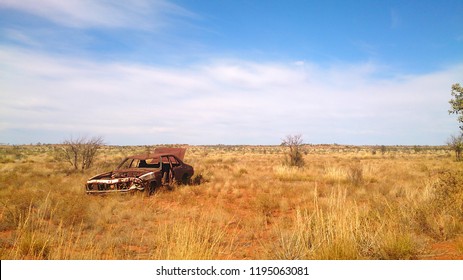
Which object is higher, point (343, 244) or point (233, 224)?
point (343, 244)

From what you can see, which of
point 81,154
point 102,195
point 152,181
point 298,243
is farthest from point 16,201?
point 81,154

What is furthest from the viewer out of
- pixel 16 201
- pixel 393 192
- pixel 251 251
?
pixel 393 192

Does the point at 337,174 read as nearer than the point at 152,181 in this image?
No

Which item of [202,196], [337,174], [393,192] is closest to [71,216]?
[202,196]

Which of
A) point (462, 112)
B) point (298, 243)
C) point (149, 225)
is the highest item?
point (462, 112)

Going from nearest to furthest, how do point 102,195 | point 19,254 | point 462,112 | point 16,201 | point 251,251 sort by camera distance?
point 19,254 → point 251,251 → point 462,112 → point 16,201 → point 102,195

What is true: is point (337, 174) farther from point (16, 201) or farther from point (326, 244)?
point (16, 201)

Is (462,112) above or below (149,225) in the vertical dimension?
above

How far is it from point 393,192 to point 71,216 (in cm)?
1013

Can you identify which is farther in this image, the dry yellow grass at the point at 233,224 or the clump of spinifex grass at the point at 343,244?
the dry yellow grass at the point at 233,224

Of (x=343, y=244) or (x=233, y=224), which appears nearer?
(x=343, y=244)

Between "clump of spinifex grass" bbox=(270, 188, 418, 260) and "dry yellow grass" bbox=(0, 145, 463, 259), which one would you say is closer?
"clump of spinifex grass" bbox=(270, 188, 418, 260)

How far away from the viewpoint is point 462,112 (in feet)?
27.0

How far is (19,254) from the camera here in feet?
15.3
